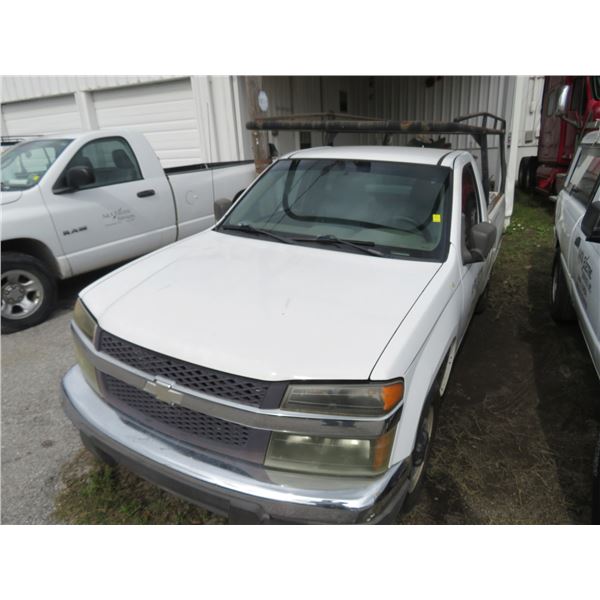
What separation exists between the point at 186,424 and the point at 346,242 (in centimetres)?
144

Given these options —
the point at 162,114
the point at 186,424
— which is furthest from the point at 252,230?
the point at 162,114

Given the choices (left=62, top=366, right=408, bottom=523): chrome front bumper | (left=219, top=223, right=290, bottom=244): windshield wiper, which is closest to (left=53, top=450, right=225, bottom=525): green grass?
(left=62, top=366, right=408, bottom=523): chrome front bumper

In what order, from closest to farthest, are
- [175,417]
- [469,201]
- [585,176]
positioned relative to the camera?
[175,417], [469,201], [585,176]

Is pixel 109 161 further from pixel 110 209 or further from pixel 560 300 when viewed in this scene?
pixel 560 300

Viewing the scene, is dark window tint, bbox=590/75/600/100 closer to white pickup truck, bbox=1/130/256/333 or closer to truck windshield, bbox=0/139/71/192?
white pickup truck, bbox=1/130/256/333

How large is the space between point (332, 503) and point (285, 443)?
28 cm

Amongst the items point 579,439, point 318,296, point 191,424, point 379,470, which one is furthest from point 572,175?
point 191,424

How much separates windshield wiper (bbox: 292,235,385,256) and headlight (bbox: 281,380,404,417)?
3.84 feet

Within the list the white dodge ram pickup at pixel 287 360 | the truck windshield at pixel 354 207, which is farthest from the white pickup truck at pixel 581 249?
the truck windshield at pixel 354 207

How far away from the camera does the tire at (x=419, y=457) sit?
7.00 ft

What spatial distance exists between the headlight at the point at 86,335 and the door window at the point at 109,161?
10.5ft

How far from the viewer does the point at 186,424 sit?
6.41 feet

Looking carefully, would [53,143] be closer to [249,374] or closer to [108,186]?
[108,186]

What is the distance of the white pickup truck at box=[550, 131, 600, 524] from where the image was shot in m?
2.42
